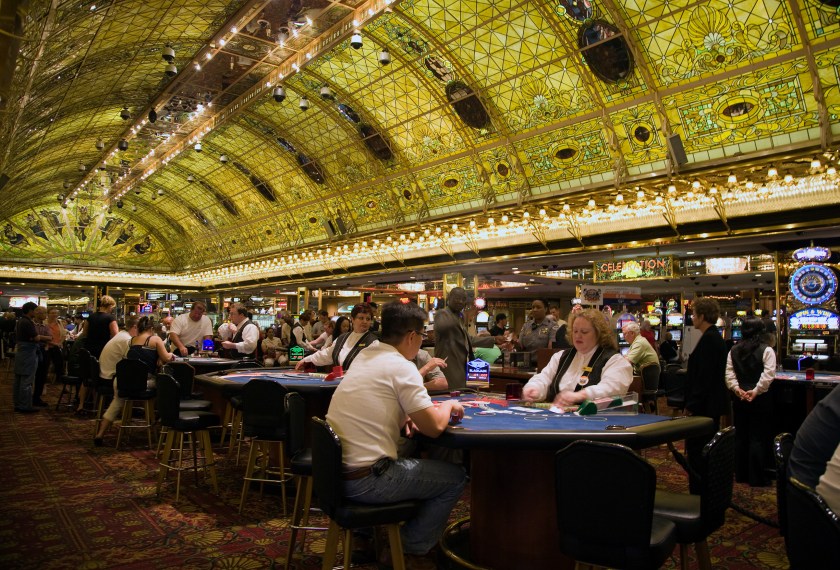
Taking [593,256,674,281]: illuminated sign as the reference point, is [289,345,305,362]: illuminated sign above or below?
below

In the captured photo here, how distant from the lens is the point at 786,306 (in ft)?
34.5

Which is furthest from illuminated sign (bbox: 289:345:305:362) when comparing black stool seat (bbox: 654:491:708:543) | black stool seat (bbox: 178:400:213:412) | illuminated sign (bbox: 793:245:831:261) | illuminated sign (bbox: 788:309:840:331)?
illuminated sign (bbox: 793:245:831:261)

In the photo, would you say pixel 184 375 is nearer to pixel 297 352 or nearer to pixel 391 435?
pixel 297 352

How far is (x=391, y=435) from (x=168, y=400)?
2.97m

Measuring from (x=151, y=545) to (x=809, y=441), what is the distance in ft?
12.5

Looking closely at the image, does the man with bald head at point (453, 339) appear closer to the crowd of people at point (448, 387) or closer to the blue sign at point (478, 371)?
the crowd of people at point (448, 387)

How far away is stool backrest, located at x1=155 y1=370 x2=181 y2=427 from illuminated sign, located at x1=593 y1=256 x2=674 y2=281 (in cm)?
1036

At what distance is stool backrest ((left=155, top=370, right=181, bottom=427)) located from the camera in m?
5.00

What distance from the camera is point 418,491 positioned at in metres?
2.79

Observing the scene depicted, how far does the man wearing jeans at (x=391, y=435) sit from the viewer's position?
2.73 metres

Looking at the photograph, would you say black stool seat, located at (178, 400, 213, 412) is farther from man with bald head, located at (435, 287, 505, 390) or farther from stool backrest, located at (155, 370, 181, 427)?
man with bald head, located at (435, 287, 505, 390)

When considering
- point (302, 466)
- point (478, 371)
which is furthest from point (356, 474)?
point (478, 371)

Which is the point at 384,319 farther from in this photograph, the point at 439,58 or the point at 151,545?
the point at 439,58

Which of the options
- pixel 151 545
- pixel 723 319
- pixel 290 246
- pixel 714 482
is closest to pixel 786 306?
pixel 723 319
